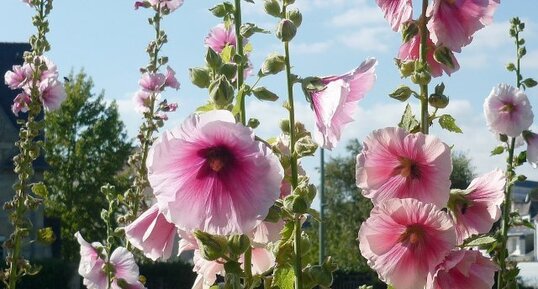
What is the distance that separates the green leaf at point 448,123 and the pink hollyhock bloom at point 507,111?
1926 millimetres

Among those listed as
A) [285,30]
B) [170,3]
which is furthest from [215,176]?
[170,3]

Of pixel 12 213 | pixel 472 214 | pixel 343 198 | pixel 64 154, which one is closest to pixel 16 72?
pixel 12 213

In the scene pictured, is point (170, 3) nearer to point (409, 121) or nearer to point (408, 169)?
point (409, 121)

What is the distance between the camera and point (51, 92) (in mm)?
4906

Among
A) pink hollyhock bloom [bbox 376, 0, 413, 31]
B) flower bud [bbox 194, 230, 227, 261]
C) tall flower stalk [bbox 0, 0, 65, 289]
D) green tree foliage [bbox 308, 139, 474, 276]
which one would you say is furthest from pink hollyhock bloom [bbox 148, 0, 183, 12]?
green tree foliage [bbox 308, 139, 474, 276]

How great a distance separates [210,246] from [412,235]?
1.46 ft

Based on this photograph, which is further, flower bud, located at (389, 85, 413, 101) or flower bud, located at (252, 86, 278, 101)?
flower bud, located at (389, 85, 413, 101)

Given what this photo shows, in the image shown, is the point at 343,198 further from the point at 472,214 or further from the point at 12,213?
the point at 472,214

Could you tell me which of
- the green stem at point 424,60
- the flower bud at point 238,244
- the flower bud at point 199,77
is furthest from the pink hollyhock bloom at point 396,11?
the flower bud at point 238,244

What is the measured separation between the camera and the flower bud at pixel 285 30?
1565 millimetres

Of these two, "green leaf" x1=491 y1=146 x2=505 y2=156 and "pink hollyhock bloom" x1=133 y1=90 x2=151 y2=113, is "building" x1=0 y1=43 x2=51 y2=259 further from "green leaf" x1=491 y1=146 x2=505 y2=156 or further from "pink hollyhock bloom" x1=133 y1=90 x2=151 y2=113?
"green leaf" x1=491 y1=146 x2=505 y2=156

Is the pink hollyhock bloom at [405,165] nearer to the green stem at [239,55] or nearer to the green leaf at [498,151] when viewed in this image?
the green stem at [239,55]

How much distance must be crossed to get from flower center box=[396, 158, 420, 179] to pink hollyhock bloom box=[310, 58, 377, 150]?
15 cm

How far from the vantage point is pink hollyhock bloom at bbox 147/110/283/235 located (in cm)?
137
